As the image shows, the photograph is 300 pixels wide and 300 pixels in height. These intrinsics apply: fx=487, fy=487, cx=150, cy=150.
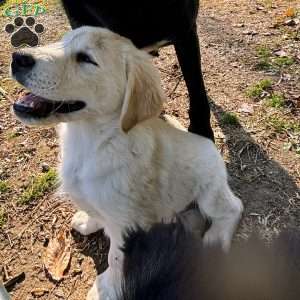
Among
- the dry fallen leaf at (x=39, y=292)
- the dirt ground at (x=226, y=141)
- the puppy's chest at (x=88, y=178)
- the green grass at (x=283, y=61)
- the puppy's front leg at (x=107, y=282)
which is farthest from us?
the green grass at (x=283, y=61)

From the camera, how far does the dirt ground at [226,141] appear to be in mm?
2666

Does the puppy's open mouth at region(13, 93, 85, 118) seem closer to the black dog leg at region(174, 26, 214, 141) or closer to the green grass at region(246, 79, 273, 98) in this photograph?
the black dog leg at region(174, 26, 214, 141)

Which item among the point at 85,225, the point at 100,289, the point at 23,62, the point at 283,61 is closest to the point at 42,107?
the point at 23,62

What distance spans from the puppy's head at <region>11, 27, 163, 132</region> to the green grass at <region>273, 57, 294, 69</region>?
1.92 m

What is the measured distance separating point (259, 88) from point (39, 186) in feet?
5.67

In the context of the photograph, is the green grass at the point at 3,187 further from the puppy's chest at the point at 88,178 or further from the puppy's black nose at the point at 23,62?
the puppy's black nose at the point at 23,62

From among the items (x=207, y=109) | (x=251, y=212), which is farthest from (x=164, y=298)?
(x=207, y=109)

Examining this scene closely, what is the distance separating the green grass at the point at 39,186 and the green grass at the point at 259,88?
5.00ft

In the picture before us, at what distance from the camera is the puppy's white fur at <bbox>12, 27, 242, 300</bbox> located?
2.05 metres

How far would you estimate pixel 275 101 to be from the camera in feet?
11.3

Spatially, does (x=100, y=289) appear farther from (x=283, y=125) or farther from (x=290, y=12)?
(x=290, y=12)

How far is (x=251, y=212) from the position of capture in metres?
2.85

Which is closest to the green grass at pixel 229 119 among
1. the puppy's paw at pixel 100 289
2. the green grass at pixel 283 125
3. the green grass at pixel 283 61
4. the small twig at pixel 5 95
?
the green grass at pixel 283 125

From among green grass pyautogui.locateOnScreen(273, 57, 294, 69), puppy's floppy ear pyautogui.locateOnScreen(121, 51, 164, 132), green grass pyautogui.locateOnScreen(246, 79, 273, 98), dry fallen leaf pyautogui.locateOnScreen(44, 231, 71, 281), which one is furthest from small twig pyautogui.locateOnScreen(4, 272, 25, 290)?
green grass pyautogui.locateOnScreen(273, 57, 294, 69)
